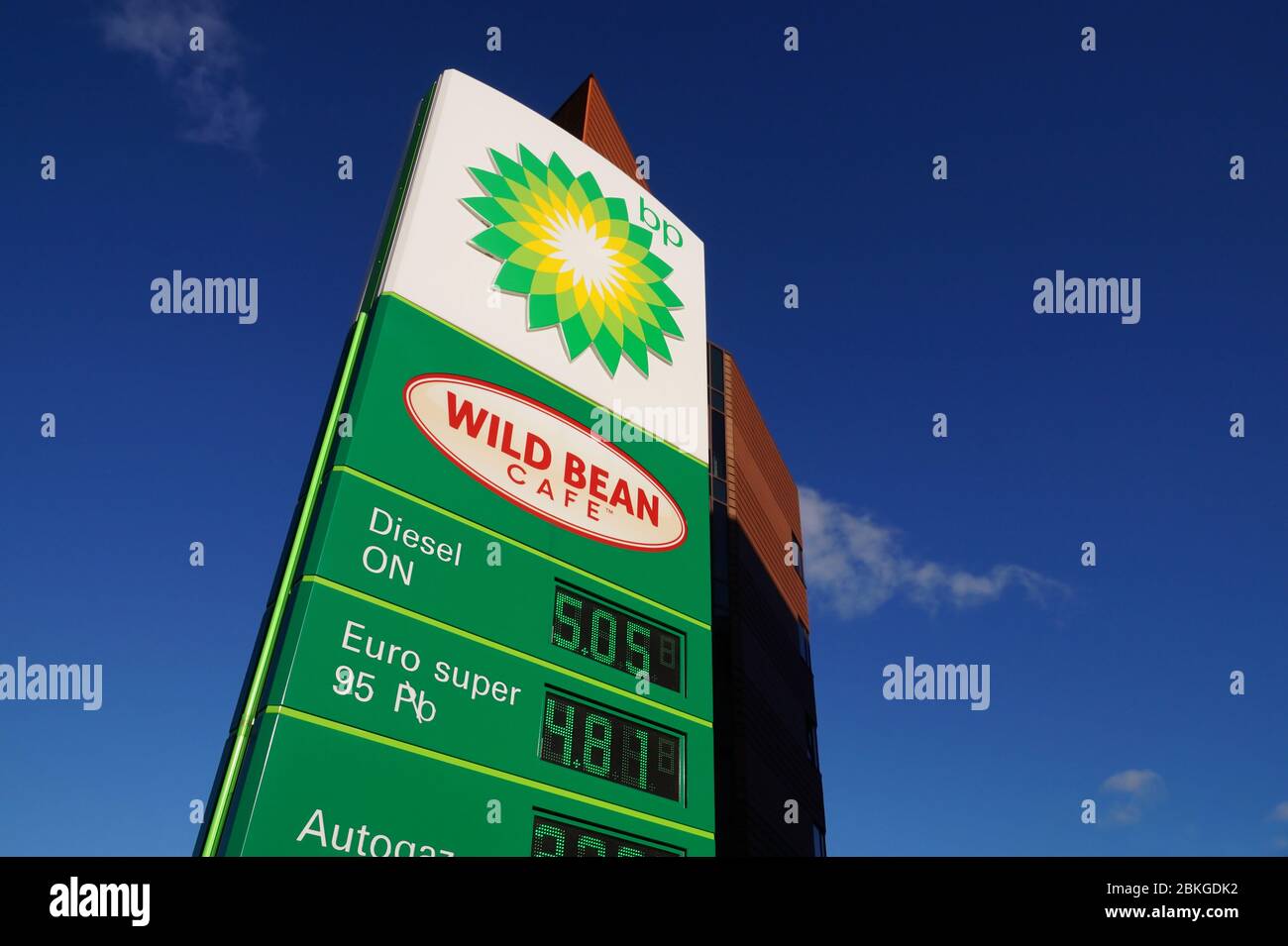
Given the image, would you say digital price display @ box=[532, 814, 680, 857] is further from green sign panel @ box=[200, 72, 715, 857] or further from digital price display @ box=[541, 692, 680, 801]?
digital price display @ box=[541, 692, 680, 801]

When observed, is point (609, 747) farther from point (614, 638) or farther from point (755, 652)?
point (755, 652)

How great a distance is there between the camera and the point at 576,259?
14.4m

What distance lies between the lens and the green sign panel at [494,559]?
8.51m

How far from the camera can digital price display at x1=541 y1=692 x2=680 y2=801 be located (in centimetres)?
1022

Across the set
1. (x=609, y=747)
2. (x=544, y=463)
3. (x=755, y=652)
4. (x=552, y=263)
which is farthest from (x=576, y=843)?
(x=755, y=652)

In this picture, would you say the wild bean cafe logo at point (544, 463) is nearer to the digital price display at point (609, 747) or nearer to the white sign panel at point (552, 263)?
the white sign panel at point (552, 263)

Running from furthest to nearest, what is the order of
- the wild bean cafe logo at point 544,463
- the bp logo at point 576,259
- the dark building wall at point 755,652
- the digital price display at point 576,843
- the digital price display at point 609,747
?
the dark building wall at point 755,652
the bp logo at point 576,259
the wild bean cafe logo at point 544,463
the digital price display at point 609,747
the digital price display at point 576,843

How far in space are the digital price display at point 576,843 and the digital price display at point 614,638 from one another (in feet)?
6.86

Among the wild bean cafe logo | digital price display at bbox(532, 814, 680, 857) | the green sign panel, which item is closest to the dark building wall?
the green sign panel

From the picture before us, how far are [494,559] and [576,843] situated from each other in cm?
334

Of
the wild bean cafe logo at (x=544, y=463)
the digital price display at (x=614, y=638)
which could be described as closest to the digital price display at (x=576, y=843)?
the digital price display at (x=614, y=638)

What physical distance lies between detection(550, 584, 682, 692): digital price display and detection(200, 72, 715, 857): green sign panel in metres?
0.04

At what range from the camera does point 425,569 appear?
9.94m
